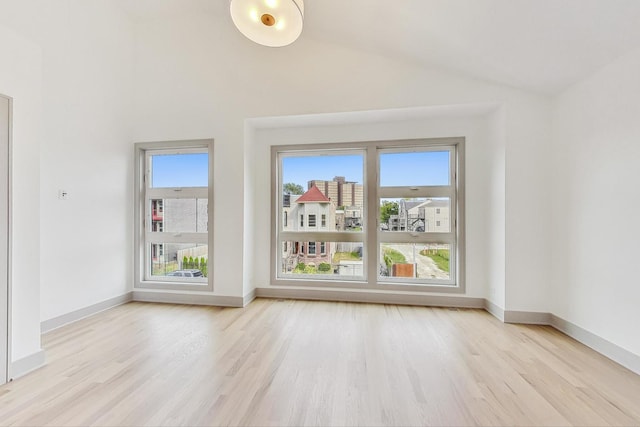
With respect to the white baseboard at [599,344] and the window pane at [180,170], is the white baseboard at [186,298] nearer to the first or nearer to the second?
the window pane at [180,170]

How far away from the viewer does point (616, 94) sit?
2330mm

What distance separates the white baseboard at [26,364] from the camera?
79.6 inches

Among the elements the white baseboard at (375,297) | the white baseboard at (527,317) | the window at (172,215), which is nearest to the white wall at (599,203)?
→ the white baseboard at (527,317)

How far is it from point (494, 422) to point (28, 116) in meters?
3.82

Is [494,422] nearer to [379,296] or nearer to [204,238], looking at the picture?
[379,296]

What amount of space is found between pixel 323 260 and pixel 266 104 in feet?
7.43

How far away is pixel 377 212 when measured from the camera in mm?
3889

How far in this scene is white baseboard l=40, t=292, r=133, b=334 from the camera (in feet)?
9.42

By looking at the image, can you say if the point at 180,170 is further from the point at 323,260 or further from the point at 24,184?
the point at 323,260

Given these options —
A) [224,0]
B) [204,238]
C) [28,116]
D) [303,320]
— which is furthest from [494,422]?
[224,0]

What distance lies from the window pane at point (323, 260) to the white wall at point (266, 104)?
0.44 metres

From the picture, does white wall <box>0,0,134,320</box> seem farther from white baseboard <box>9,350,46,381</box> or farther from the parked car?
white baseboard <box>9,350,46,381</box>

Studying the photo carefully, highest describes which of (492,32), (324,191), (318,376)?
(492,32)

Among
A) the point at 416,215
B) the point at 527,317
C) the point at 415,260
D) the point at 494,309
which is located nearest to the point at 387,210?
the point at 416,215
